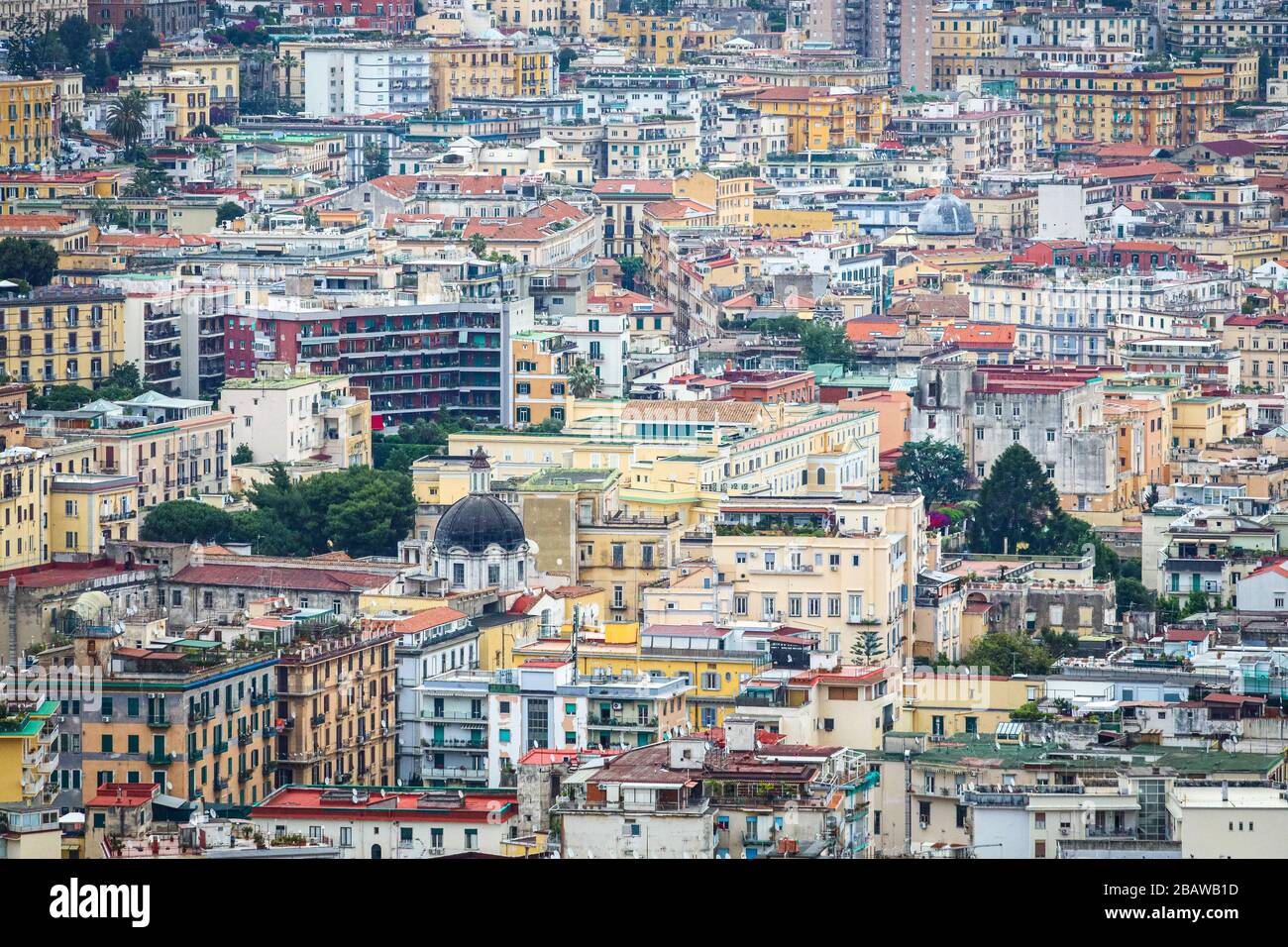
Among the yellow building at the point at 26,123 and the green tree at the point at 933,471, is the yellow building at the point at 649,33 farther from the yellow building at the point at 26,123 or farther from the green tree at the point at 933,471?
the green tree at the point at 933,471

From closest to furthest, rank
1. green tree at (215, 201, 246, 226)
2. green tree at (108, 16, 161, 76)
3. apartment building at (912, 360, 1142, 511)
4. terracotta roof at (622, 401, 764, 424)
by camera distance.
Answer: terracotta roof at (622, 401, 764, 424) → apartment building at (912, 360, 1142, 511) → green tree at (215, 201, 246, 226) → green tree at (108, 16, 161, 76)

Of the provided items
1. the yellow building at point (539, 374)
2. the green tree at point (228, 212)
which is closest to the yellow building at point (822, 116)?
the green tree at point (228, 212)

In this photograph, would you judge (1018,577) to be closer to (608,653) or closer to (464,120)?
(608,653)

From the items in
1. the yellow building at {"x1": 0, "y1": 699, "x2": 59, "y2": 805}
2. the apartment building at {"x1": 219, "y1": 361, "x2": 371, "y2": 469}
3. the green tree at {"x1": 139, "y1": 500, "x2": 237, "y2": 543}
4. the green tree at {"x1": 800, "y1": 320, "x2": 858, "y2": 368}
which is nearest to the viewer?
the yellow building at {"x1": 0, "y1": 699, "x2": 59, "y2": 805}

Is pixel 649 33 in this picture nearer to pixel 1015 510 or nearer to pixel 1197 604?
pixel 1015 510

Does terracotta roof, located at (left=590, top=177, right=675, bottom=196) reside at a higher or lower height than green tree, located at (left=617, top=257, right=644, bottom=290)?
higher

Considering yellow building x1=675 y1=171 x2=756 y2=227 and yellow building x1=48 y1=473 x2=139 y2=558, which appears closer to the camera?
yellow building x1=48 y1=473 x2=139 y2=558

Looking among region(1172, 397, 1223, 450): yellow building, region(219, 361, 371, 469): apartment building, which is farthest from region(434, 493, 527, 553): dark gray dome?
region(1172, 397, 1223, 450): yellow building

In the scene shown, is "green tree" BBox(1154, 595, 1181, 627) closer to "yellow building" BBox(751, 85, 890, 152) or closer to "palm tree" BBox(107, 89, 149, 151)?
"palm tree" BBox(107, 89, 149, 151)
